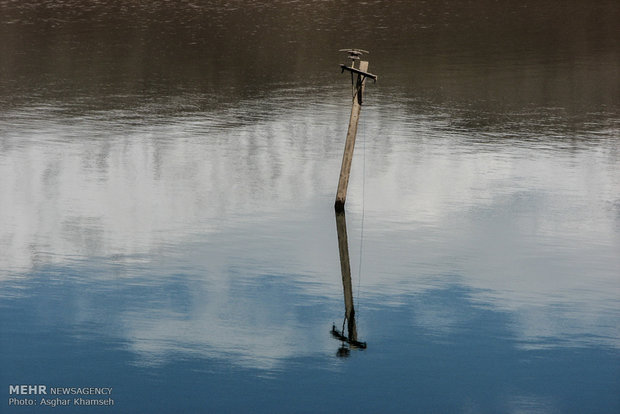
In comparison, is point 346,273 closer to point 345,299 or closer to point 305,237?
point 345,299

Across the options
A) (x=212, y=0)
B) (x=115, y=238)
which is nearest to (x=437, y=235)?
(x=115, y=238)

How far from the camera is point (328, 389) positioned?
19656 millimetres

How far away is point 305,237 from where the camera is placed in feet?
95.3

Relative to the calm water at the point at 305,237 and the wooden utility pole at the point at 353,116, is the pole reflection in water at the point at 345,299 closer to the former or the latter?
the calm water at the point at 305,237

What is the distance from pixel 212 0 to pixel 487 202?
74991 millimetres

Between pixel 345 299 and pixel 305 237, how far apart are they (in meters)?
4.85

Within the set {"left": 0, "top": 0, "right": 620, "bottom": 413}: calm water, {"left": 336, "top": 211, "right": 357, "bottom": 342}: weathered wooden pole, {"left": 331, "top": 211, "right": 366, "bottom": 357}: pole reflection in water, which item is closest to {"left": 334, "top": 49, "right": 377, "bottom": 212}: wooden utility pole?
{"left": 336, "top": 211, "right": 357, "bottom": 342}: weathered wooden pole

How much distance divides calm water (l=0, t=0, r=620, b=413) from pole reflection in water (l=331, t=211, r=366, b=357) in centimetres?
19

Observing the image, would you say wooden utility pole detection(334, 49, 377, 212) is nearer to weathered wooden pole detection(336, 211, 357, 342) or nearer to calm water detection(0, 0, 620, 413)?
weathered wooden pole detection(336, 211, 357, 342)

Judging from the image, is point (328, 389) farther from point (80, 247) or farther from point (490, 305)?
point (80, 247)

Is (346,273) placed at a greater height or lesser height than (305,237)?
lesser

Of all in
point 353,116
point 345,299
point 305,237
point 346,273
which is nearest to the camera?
point 345,299

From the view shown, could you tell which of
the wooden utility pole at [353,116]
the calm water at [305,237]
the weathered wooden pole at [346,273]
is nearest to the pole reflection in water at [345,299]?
the weathered wooden pole at [346,273]

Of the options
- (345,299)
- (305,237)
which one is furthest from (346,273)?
(305,237)
